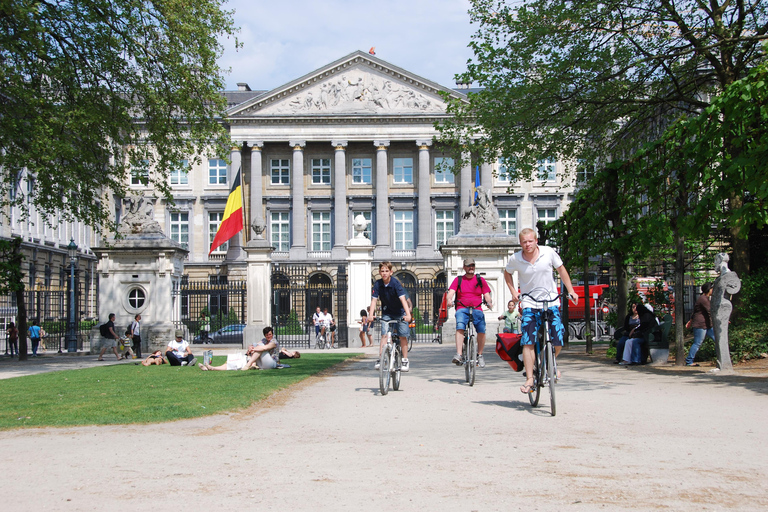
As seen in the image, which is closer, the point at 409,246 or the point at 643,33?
the point at 643,33

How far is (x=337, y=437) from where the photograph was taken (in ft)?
22.3

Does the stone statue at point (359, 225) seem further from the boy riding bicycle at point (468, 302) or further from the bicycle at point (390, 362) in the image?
the bicycle at point (390, 362)

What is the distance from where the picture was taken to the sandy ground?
4.63m

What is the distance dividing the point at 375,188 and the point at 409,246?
549 centimetres

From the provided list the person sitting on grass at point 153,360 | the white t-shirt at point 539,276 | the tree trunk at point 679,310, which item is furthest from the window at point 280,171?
the white t-shirt at point 539,276

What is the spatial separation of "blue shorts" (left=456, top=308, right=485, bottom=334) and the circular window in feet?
50.2

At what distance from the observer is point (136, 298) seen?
24156mm

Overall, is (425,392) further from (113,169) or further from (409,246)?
(409,246)

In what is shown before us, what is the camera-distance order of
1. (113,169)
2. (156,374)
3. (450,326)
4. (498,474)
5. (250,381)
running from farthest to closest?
(450,326)
(113,169)
(156,374)
(250,381)
(498,474)

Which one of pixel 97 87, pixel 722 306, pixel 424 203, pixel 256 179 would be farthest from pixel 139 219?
pixel 424 203

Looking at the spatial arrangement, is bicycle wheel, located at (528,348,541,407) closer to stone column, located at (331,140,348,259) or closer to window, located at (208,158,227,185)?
stone column, located at (331,140,348,259)

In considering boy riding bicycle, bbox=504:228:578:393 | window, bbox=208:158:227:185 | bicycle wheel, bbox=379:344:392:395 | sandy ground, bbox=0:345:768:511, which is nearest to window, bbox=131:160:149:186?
bicycle wheel, bbox=379:344:392:395

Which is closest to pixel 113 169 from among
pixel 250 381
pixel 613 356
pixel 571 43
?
pixel 250 381

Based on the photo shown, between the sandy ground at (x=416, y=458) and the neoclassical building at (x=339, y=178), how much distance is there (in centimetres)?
5316
